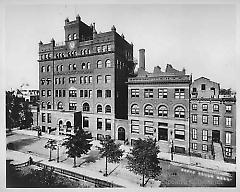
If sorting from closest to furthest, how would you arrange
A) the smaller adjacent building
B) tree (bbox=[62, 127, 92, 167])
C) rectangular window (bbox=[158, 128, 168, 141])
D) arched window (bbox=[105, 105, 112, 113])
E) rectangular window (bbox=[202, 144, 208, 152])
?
the smaller adjacent building
rectangular window (bbox=[202, 144, 208, 152])
rectangular window (bbox=[158, 128, 168, 141])
tree (bbox=[62, 127, 92, 167])
arched window (bbox=[105, 105, 112, 113])

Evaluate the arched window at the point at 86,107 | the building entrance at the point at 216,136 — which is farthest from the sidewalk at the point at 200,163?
the arched window at the point at 86,107

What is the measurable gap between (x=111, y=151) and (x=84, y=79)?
1.68 m

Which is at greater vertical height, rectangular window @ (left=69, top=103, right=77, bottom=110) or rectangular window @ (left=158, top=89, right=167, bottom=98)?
rectangular window @ (left=158, top=89, right=167, bottom=98)

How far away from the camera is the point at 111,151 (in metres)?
4.07

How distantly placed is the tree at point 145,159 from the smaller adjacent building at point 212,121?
800 mm

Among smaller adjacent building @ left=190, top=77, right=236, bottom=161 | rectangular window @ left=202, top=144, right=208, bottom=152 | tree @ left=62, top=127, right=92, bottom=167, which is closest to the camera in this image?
smaller adjacent building @ left=190, top=77, right=236, bottom=161

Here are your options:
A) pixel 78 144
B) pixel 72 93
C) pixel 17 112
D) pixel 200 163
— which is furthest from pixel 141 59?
pixel 17 112

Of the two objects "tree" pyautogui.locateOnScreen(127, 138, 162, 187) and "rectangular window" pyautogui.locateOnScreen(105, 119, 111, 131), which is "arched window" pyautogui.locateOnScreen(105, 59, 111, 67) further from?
"tree" pyautogui.locateOnScreen(127, 138, 162, 187)

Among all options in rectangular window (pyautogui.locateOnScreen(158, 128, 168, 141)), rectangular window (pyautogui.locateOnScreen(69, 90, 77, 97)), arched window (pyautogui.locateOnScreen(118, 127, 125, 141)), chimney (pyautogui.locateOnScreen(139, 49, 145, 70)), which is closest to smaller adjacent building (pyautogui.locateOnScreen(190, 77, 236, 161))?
rectangular window (pyautogui.locateOnScreen(158, 128, 168, 141))

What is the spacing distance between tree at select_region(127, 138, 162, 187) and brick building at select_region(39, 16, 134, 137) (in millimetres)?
677

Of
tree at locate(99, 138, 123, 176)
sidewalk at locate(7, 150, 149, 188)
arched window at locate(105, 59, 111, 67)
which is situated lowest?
sidewalk at locate(7, 150, 149, 188)

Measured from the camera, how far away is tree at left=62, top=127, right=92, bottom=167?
13.6ft

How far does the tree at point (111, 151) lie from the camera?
159 inches

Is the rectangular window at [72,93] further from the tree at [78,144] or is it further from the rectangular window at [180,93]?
the rectangular window at [180,93]
